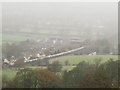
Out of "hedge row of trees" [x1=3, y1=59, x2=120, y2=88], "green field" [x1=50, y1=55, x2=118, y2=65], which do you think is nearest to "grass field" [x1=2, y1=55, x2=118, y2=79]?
"green field" [x1=50, y1=55, x2=118, y2=65]

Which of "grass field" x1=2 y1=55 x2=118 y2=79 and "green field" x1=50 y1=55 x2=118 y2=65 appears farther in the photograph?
"green field" x1=50 y1=55 x2=118 y2=65

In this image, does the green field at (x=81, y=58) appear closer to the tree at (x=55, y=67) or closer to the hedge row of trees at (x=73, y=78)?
the tree at (x=55, y=67)

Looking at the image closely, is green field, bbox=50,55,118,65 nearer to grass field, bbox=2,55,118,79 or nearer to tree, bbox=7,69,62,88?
grass field, bbox=2,55,118,79

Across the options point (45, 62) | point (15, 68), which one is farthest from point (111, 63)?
point (15, 68)

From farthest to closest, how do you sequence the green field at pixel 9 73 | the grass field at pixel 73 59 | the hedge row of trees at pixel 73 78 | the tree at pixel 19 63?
1. the tree at pixel 19 63
2. the grass field at pixel 73 59
3. the green field at pixel 9 73
4. the hedge row of trees at pixel 73 78

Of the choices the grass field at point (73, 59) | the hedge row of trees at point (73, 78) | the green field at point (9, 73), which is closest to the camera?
the hedge row of trees at point (73, 78)

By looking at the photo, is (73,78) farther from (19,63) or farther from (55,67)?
(19,63)

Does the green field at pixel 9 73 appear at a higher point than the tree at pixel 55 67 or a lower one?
lower

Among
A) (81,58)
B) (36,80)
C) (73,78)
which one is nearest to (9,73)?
(36,80)

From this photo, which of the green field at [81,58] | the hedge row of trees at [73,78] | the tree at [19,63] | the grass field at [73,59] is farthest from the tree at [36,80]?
the green field at [81,58]

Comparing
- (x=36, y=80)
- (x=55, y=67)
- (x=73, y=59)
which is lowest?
(x=36, y=80)
